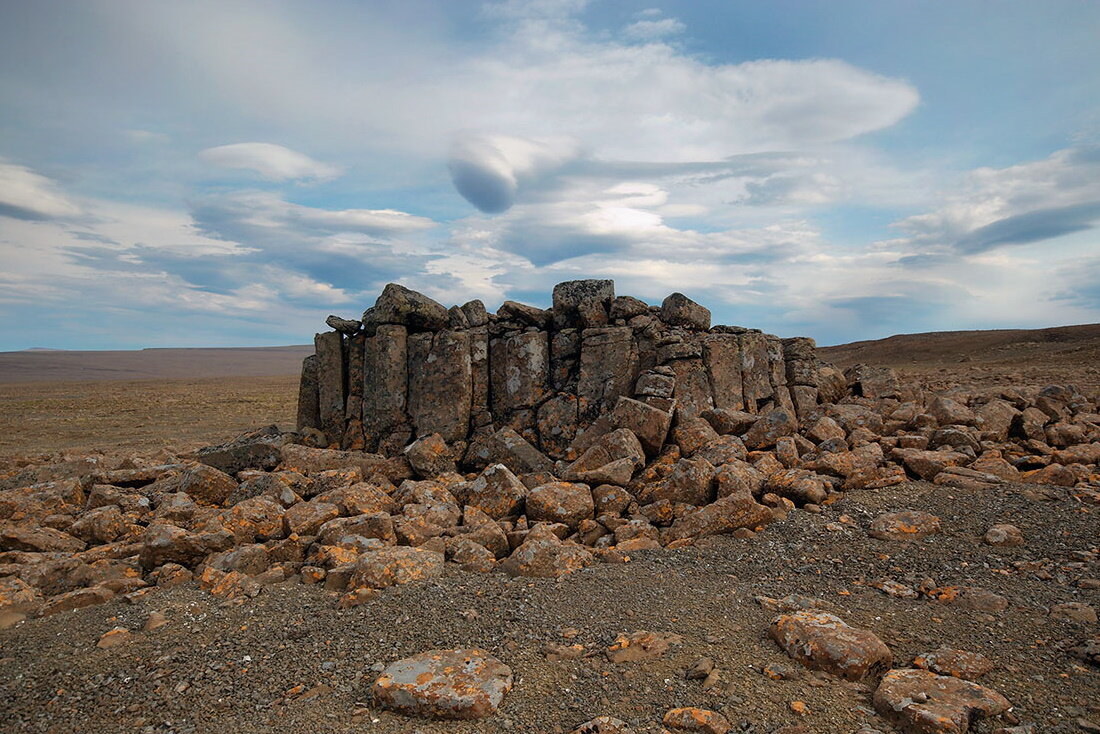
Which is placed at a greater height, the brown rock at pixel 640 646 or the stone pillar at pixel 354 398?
the stone pillar at pixel 354 398

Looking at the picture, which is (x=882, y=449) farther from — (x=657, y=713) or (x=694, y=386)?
(x=657, y=713)

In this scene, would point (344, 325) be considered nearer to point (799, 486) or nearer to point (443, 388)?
point (443, 388)

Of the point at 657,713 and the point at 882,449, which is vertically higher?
the point at 882,449

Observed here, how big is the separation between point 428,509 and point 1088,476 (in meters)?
10.4

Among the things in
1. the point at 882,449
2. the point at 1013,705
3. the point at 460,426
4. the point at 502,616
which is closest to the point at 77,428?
the point at 460,426

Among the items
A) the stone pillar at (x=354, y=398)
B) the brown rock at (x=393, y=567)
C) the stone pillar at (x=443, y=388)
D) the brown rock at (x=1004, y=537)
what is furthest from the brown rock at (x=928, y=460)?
the stone pillar at (x=354, y=398)

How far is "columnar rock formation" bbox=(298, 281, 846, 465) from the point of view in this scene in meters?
14.1

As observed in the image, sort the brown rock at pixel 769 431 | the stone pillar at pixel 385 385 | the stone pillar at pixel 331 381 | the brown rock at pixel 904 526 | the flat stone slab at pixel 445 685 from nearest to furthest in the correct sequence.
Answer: the flat stone slab at pixel 445 685 → the brown rock at pixel 904 526 → the brown rock at pixel 769 431 → the stone pillar at pixel 385 385 → the stone pillar at pixel 331 381

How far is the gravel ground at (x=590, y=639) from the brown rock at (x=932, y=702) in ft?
Answer: 0.65

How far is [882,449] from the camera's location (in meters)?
11.4

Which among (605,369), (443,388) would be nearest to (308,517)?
(443,388)

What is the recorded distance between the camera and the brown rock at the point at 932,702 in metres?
4.64

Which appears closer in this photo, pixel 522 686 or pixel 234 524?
pixel 522 686

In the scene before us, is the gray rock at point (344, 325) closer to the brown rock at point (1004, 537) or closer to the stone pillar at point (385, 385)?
the stone pillar at point (385, 385)
